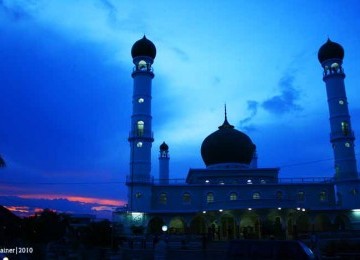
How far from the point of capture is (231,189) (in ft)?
140

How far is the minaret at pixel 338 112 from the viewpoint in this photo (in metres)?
41.8

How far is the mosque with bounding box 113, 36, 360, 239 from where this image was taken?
131 feet

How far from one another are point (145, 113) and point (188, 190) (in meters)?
9.25

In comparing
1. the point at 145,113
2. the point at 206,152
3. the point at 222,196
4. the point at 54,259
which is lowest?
the point at 54,259

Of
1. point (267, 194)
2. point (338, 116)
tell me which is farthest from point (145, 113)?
point (338, 116)

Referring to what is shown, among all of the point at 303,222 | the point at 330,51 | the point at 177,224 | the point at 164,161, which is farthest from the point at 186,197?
the point at 330,51

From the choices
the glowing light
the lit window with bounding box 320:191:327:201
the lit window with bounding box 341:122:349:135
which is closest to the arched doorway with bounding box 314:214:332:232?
the lit window with bounding box 320:191:327:201

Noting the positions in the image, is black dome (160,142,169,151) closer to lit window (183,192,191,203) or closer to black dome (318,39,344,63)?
lit window (183,192,191,203)

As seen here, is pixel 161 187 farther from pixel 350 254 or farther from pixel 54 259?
pixel 350 254

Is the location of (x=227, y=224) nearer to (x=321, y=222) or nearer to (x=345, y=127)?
(x=321, y=222)

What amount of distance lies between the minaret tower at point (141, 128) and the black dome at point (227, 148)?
26.9ft

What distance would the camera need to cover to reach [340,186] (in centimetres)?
4200

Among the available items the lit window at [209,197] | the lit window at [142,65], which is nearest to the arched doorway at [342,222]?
the lit window at [209,197]

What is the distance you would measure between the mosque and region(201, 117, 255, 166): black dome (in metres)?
0.11
